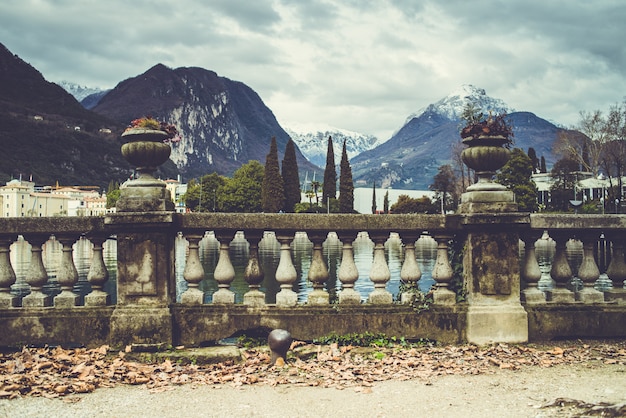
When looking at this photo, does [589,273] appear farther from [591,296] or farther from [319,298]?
[319,298]

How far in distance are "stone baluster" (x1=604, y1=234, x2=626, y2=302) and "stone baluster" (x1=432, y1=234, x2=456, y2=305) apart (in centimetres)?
193

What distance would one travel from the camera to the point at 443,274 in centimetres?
689

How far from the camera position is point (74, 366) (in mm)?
5863

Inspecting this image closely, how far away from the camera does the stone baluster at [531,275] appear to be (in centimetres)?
696

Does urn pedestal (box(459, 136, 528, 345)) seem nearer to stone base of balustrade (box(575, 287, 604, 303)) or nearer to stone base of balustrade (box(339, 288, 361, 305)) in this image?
stone base of balustrade (box(575, 287, 604, 303))

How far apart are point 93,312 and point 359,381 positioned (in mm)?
3153

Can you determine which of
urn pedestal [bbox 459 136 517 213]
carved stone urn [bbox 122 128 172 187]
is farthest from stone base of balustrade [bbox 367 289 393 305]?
carved stone urn [bbox 122 128 172 187]

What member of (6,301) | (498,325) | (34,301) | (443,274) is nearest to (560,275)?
(498,325)

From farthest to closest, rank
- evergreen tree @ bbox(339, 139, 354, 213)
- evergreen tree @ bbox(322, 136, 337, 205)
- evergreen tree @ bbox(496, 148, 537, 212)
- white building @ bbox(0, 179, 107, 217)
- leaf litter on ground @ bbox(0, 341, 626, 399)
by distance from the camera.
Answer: white building @ bbox(0, 179, 107, 217)
evergreen tree @ bbox(322, 136, 337, 205)
evergreen tree @ bbox(339, 139, 354, 213)
evergreen tree @ bbox(496, 148, 537, 212)
leaf litter on ground @ bbox(0, 341, 626, 399)

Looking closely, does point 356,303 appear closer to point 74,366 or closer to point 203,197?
point 74,366

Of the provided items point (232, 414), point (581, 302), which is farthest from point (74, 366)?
point (581, 302)

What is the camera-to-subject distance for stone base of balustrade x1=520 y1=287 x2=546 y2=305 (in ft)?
22.8

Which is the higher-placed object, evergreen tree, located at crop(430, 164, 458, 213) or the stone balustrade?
evergreen tree, located at crop(430, 164, 458, 213)

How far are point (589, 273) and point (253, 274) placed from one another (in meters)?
3.96
